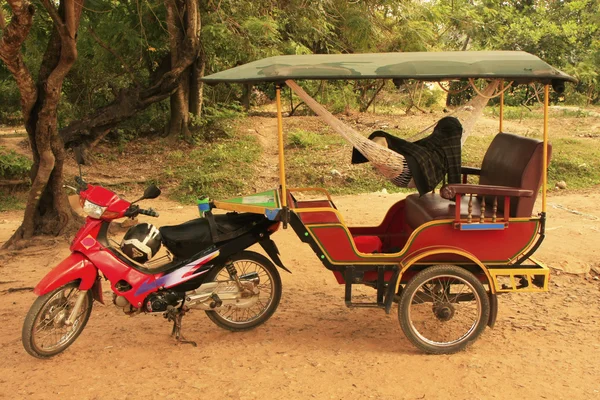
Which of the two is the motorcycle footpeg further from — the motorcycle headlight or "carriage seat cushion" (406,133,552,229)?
"carriage seat cushion" (406,133,552,229)

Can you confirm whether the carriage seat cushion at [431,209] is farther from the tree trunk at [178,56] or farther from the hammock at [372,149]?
the tree trunk at [178,56]

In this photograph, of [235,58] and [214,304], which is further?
[235,58]

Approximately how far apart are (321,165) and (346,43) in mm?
3756

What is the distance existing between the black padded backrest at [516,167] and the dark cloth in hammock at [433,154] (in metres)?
0.35

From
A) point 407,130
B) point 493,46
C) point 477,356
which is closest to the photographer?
point 477,356

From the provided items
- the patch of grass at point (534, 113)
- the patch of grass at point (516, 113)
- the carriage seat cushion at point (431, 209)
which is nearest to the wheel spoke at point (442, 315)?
the carriage seat cushion at point (431, 209)

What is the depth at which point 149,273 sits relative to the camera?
4.10 meters

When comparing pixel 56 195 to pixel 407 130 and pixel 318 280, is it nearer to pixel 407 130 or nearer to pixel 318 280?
pixel 318 280

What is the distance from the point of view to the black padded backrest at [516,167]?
4117 millimetres

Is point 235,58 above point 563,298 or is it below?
above

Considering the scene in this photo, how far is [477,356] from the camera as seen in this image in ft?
13.1

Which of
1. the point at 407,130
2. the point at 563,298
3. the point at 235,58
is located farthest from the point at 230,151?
the point at 563,298

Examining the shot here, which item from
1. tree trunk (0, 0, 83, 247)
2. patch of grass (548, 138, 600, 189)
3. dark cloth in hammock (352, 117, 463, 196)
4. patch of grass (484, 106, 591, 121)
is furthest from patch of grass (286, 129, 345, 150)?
dark cloth in hammock (352, 117, 463, 196)

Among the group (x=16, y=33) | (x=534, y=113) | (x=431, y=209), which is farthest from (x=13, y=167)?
(x=534, y=113)
